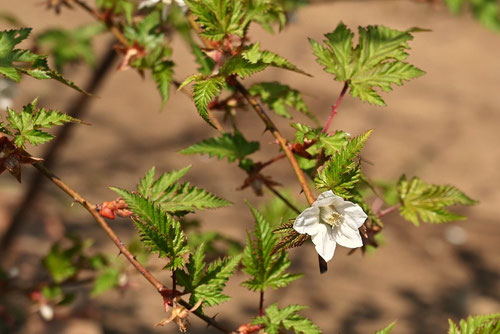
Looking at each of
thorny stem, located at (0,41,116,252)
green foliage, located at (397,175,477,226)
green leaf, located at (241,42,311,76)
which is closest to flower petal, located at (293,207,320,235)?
green leaf, located at (241,42,311,76)

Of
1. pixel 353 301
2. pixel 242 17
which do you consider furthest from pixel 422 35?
pixel 242 17

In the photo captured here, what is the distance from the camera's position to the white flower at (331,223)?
1148 millimetres

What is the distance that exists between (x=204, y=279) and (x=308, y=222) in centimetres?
30

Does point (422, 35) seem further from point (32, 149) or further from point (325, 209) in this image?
point (325, 209)

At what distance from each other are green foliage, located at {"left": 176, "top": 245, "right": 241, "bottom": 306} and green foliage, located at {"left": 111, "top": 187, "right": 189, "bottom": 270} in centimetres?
5

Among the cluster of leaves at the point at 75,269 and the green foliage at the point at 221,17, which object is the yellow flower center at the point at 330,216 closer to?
the green foliage at the point at 221,17

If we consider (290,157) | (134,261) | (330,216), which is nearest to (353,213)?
(330,216)

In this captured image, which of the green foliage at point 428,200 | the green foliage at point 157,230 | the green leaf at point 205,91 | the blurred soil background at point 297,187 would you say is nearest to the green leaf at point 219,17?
the green leaf at point 205,91

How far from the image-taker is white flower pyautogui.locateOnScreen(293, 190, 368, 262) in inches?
45.2

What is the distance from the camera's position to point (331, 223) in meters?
1.19

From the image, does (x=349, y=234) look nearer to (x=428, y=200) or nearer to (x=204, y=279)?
(x=204, y=279)

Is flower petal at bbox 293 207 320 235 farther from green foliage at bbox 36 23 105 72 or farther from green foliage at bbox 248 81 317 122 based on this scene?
green foliage at bbox 36 23 105 72

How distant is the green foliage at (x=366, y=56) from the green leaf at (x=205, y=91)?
0.88 feet

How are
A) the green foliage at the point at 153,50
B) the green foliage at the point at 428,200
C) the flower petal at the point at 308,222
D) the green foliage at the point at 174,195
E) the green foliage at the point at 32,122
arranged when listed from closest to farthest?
the flower petal at the point at 308,222
the green foliage at the point at 32,122
the green foliage at the point at 174,195
the green foliage at the point at 428,200
the green foliage at the point at 153,50
